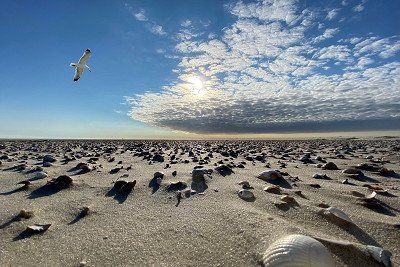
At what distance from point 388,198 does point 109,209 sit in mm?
4871

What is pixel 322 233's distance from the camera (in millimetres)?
3580

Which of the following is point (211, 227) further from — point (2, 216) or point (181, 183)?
point (2, 216)

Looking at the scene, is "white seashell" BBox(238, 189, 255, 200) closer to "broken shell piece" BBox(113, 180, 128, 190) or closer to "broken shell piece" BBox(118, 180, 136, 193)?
"broken shell piece" BBox(118, 180, 136, 193)

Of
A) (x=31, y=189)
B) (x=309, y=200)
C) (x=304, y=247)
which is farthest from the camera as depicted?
(x=31, y=189)

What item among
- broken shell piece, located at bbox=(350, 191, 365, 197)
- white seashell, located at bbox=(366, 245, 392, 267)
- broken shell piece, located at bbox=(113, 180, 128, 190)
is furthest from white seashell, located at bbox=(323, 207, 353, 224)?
broken shell piece, located at bbox=(113, 180, 128, 190)

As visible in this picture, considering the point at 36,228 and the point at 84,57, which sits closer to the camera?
the point at 36,228

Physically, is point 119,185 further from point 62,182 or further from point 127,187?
point 62,182

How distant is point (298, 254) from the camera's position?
2.79m

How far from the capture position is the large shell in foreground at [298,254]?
9.02 feet

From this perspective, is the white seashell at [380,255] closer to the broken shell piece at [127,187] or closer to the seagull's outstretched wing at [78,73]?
the broken shell piece at [127,187]

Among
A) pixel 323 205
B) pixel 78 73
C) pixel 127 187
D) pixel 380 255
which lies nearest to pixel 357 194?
pixel 323 205

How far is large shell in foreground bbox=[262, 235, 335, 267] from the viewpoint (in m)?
2.75

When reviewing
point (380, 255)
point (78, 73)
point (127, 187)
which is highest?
point (78, 73)

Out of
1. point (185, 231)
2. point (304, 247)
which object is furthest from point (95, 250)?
point (304, 247)
